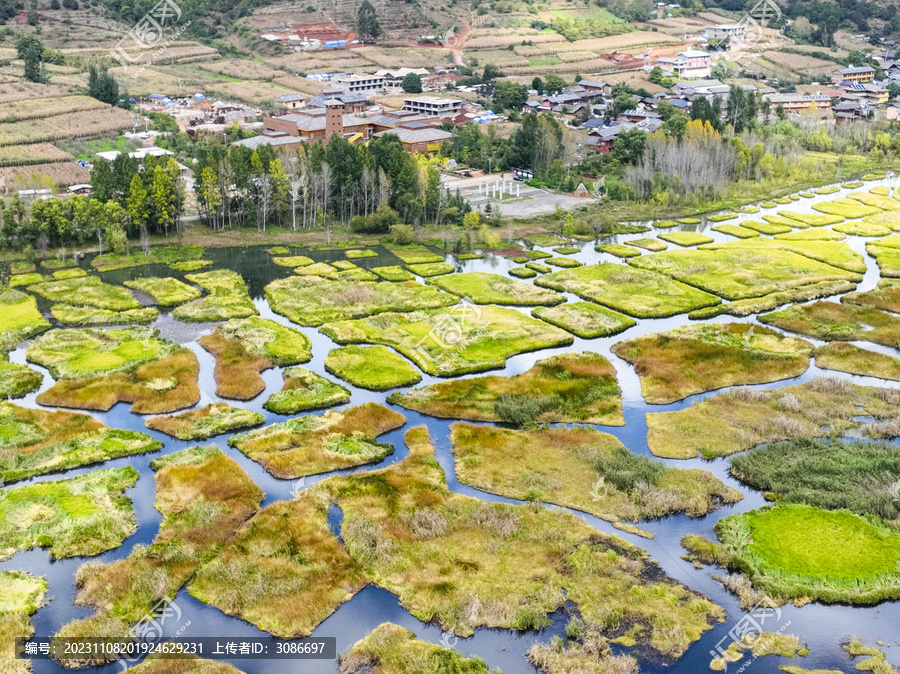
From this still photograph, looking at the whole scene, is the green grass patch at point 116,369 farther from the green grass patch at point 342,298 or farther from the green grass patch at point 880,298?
the green grass patch at point 880,298

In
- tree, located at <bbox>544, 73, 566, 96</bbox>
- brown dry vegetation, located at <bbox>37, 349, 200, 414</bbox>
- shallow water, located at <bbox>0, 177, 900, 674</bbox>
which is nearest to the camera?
shallow water, located at <bbox>0, 177, 900, 674</bbox>

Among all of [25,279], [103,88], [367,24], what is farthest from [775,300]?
[367,24]

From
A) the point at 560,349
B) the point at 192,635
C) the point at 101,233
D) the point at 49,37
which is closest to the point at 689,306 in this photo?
the point at 560,349

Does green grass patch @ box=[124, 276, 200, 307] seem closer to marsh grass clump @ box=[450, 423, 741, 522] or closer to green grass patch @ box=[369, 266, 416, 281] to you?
green grass patch @ box=[369, 266, 416, 281]
